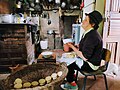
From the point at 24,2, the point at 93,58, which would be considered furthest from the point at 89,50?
the point at 24,2

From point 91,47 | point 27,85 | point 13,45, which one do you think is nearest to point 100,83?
point 91,47

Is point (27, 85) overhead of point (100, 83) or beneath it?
overhead

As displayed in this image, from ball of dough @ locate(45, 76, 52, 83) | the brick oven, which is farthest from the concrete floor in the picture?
the brick oven

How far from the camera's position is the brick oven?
270 cm

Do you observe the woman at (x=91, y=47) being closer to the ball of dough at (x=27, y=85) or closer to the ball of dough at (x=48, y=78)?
the ball of dough at (x=48, y=78)

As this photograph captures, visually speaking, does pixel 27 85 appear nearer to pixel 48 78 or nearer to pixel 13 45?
pixel 48 78

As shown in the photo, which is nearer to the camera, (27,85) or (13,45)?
(27,85)

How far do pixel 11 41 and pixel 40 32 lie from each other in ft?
7.75

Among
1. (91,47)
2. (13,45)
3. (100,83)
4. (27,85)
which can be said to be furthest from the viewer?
(13,45)

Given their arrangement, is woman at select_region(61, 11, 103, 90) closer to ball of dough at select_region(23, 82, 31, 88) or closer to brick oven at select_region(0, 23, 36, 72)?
ball of dough at select_region(23, 82, 31, 88)

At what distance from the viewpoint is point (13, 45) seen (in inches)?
108

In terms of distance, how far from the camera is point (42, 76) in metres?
1.73

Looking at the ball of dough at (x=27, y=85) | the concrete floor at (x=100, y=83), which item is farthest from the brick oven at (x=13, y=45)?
the ball of dough at (x=27, y=85)

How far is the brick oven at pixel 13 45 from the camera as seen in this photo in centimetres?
270
